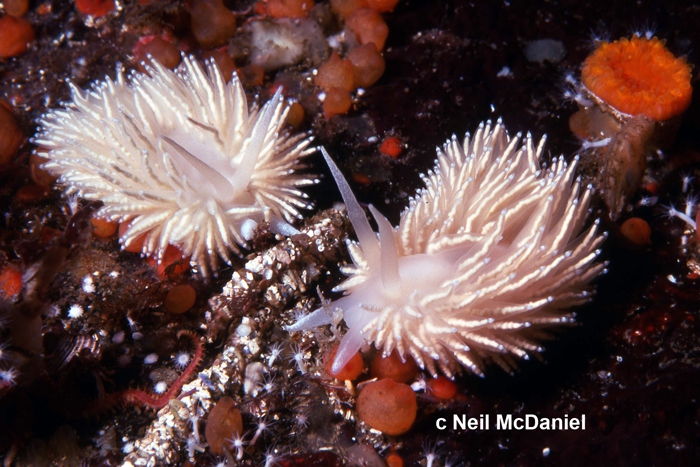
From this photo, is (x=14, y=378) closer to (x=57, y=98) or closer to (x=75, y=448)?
(x=75, y=448)

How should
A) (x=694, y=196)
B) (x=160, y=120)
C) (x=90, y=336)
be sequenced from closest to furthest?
(x=90, y=336), (x=160, y=120), (x=694, y=196)

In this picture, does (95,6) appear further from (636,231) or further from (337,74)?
(636,231)

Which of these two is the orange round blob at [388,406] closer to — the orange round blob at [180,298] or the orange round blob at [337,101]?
the orange round blob at [180,298]

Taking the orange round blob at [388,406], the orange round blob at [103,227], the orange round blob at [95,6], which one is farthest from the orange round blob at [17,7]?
the orange round blob at [388,406]

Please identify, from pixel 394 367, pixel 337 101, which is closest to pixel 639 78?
pixel 337 101

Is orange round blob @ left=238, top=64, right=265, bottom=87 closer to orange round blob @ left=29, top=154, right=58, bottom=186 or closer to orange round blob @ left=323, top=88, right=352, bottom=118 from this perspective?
orange round blob @ left=323, top=88, right=352, bottom=118

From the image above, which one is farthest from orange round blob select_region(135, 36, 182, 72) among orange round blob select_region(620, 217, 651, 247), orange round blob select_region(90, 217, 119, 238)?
orange round blob select_region(620, 217, 651, 247)

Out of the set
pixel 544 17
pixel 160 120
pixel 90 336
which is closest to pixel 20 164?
pixel 160 120
